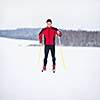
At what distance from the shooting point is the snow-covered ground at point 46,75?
6.42 ft

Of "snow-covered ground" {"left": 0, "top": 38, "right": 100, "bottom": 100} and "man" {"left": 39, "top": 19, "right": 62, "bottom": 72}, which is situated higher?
"man" {"left": 39, "top": 19, "right": 62, "bottom": 72}

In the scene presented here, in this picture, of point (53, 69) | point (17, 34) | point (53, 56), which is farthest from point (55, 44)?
point (17, 34)

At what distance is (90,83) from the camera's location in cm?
196

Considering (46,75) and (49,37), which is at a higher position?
(49,37)

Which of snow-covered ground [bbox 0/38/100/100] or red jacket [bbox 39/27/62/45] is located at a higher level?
red jacket [bbox 39/27/62/45]

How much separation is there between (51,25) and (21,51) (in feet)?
1.21

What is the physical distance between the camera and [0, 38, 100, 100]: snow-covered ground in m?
1.96

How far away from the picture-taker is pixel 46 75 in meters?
1.96

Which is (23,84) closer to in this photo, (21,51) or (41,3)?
(21,51)

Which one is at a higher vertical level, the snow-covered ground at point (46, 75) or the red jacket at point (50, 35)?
the red jacket at point (50, 35)


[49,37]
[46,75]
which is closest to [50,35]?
[49,37]

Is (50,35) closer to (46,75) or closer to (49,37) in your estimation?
(49,37)

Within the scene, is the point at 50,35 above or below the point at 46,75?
above

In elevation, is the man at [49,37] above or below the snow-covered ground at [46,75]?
above
